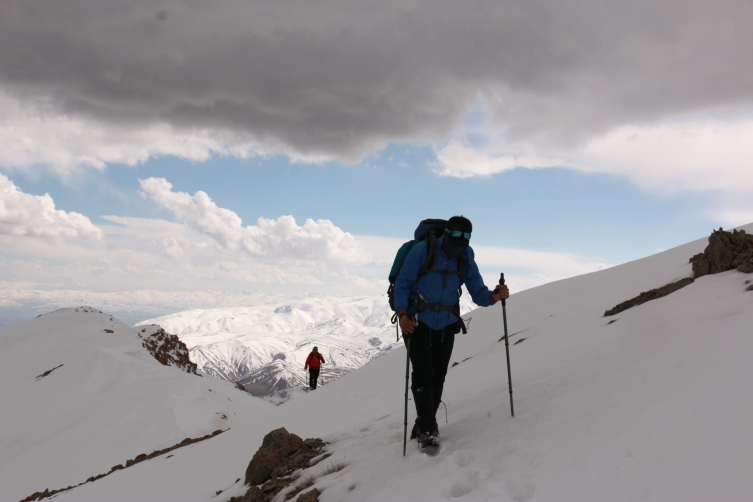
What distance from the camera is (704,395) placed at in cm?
469

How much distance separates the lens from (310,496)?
548 centimetres

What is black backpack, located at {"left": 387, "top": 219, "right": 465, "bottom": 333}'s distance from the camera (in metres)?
5.94

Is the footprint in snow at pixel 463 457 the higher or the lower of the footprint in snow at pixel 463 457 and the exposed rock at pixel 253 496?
the higher

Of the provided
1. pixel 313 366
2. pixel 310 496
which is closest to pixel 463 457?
pixel 310 496

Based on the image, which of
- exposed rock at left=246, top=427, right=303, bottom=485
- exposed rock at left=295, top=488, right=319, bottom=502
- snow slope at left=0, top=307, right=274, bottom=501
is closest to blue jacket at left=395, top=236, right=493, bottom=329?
exposed rock at left=295, top=488, right=319, bottom=502

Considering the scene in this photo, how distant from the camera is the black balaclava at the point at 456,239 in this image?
5.89m

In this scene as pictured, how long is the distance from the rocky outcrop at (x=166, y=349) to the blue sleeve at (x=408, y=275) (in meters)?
28.7

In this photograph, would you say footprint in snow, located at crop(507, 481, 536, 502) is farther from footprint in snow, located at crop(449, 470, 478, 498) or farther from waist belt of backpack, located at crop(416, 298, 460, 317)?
waist belt of backpack, located at crop(416, 298, 460, 317)

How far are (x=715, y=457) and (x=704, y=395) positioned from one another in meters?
1.18

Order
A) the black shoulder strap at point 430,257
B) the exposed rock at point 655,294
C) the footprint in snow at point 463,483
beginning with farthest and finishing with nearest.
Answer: the exposed rock at point 655,294, the black shoulder strap at point 430,257, the footprint in snow at point 463,483

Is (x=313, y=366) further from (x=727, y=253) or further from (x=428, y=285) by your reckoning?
(x=428, y=285)

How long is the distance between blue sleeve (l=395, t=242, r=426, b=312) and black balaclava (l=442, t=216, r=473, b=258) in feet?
1.07

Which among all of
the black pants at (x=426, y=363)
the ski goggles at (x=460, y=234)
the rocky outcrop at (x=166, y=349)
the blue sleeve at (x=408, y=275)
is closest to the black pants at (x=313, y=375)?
the rocky outcrop at (x=166, y=349)

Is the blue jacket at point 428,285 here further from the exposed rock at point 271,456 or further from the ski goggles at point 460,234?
the exposed rock at point 271,456
